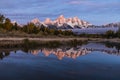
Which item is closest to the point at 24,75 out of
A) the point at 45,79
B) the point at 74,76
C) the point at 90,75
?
the point at 45,79

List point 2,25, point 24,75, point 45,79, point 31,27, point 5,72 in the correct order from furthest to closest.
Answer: point 31,27, point 2,25, point 5,72, point 24,75, point 45,79

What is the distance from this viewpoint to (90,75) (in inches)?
832

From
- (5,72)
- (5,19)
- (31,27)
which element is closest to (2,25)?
(5,19)

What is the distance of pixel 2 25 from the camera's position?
108 m

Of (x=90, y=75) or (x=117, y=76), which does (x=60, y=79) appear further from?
(x=117, y=76)

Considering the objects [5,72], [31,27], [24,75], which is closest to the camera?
[24,75]

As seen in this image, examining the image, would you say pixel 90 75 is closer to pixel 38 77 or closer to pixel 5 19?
pixel 38 77

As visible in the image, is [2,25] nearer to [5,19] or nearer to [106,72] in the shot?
[5,19]

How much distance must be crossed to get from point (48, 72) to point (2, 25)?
88311mm

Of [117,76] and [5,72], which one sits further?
[5,72]

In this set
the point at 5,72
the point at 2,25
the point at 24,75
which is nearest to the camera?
the point at 24,75

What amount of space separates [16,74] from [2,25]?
89077mm

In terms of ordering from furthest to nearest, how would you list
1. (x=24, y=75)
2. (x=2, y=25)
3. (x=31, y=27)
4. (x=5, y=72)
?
(x=31, y=27) < (x=2, y=25) < (x=5, y=72) < (x=24, y=75)

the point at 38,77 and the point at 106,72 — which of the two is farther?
the point at 106,72
